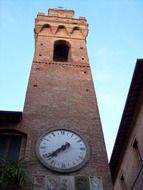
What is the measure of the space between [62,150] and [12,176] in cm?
206

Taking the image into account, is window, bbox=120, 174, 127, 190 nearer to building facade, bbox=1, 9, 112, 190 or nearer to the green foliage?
building facade, bbox=1, 9, 112, 190

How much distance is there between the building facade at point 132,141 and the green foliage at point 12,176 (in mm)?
5351

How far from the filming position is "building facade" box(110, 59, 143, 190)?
1225cm

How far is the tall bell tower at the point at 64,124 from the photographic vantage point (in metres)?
9.20

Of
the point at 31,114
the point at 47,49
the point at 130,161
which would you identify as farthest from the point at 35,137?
the point at 47,49

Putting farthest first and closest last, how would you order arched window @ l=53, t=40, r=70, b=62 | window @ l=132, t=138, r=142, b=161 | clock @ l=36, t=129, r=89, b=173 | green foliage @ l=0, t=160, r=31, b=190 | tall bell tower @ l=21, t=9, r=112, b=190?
1. arched window @ l=53, t=40, r=70, b=62
2. window @ l=132, t=138, r=142, b=161
3. clock @ l=36, t=129, r=89, b=173
4. tall bell tower @ l=21, t=9, r=112, b=190
5. green foliage @ l=0, t=160, r=31, b=190

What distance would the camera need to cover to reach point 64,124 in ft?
36.1

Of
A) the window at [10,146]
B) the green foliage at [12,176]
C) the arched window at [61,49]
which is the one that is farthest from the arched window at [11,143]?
the arched window at [61,49]

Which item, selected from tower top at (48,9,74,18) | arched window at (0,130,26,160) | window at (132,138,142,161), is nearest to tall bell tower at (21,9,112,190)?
arched window at (0,130,26,160)

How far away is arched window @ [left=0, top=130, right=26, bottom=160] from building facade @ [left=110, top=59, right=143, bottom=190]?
190 inches

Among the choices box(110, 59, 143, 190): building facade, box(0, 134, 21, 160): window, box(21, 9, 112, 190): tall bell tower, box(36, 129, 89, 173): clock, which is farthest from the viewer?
box(110, 59, 143, 190): building facade

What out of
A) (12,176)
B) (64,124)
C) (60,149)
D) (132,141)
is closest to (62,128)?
(64,124)

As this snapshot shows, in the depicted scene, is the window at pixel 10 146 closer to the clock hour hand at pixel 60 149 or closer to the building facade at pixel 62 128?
the building facade at pixel 62 128

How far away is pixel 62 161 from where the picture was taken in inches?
378
